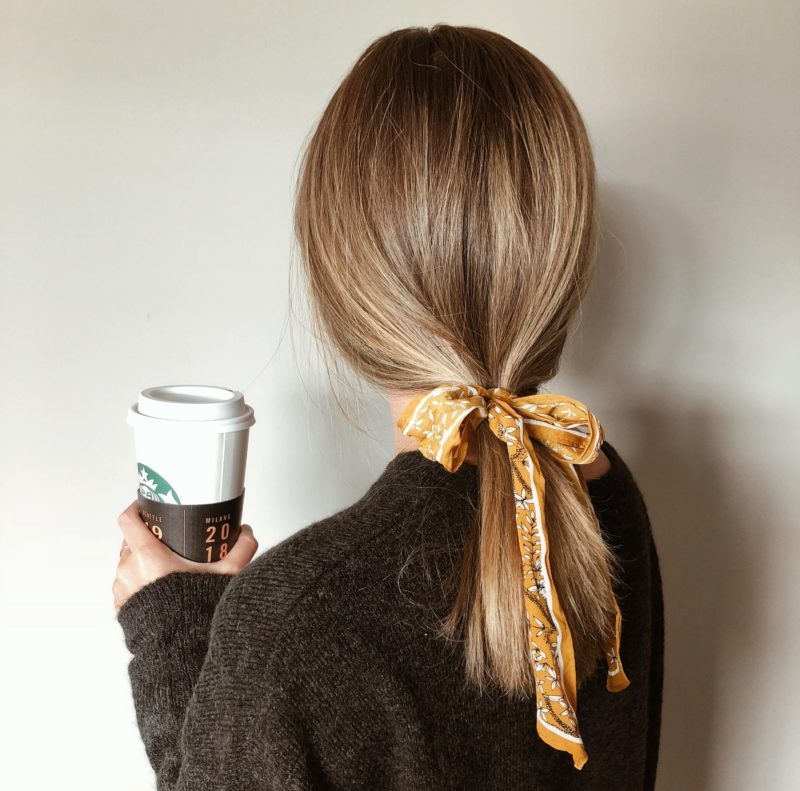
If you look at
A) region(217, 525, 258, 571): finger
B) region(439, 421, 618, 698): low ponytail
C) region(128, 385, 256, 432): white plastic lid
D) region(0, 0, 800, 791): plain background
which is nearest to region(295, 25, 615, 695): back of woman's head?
region(439, 421, 618, 698): low ponytail

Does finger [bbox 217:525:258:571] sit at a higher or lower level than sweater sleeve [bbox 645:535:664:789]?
higher

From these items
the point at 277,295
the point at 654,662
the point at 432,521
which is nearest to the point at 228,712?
the point at 432,521

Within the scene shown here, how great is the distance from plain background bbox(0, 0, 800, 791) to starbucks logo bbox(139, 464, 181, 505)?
442 mm

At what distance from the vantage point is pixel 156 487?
0.70 m

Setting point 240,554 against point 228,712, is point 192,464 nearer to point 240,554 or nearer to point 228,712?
point 240,554

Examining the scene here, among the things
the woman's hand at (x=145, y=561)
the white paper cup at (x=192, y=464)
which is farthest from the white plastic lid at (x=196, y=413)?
the woman's hand at (x=145, y=561)

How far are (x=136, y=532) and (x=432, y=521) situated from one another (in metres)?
0.30

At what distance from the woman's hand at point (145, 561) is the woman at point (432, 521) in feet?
0.03

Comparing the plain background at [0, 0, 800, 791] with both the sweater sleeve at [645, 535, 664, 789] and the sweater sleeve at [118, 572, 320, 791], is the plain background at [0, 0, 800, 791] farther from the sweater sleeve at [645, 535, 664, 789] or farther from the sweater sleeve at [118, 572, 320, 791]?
the sweater sleeve at [118, 572, 320, 791]

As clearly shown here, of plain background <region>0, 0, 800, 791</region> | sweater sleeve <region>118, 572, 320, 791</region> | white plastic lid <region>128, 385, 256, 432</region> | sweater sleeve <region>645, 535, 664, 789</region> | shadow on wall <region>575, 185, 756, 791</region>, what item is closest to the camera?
sweater sleeve <region>118, 572, 320, 791</region>

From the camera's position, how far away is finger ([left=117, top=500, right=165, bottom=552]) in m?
0.71

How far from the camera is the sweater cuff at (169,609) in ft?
2.19

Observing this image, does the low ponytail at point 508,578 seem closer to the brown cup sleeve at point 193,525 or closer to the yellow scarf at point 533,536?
the yellow scarf at point 533,536

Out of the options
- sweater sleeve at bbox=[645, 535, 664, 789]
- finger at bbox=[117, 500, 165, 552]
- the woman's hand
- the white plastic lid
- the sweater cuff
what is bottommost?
sweater sleeve at bbox=[645, 535, 664, 789]
